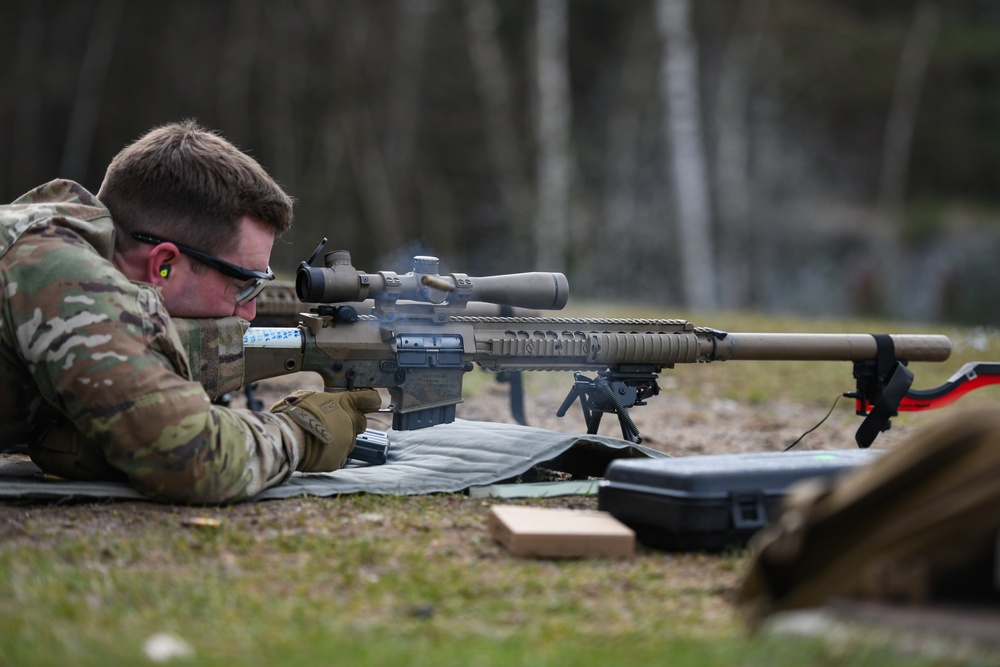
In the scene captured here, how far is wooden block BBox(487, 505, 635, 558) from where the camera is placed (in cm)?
321

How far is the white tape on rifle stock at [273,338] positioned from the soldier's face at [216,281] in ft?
0.58

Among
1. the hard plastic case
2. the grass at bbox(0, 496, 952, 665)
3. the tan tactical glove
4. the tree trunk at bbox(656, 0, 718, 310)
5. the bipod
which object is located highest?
the tree trunk at bbox(656, 0, 718, 310)

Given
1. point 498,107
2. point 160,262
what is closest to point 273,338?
point 160,262

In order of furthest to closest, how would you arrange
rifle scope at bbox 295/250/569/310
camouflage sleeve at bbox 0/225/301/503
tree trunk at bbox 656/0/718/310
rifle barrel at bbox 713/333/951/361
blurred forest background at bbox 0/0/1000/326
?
blurred forest background at bbox 0/0/1000/326 < tree trunk at bbox 656/0/718/310 < rifle barrel at bbox 713/333/951/361 < rifle scope at bbox 295/250/569/310 < camouflage sleeve at bbox 0/225/301/503

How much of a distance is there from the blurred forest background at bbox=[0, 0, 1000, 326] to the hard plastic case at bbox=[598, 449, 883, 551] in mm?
14686

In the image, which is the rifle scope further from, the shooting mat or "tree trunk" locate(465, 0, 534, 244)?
"tree trunk" locate(465, 0, 534, 244)

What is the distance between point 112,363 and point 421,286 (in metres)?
1.51

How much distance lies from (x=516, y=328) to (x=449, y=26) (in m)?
17.1

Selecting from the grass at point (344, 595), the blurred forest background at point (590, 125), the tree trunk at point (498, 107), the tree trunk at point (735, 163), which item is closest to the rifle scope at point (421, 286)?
the grass at point (344, 595)

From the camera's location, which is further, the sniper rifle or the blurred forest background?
the blurred forest background

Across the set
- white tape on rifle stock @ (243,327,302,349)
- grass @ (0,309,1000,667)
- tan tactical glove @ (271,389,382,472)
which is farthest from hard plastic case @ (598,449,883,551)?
white tape on rifle stock @ (243,327,302,349)

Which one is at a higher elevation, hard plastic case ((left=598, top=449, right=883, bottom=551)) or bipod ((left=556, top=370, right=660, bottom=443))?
bipod ((left=556, top=370, right=660, bottom=443))

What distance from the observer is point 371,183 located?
21359 mm

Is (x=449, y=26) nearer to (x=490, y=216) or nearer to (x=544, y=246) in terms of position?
(x=490, y=216)
